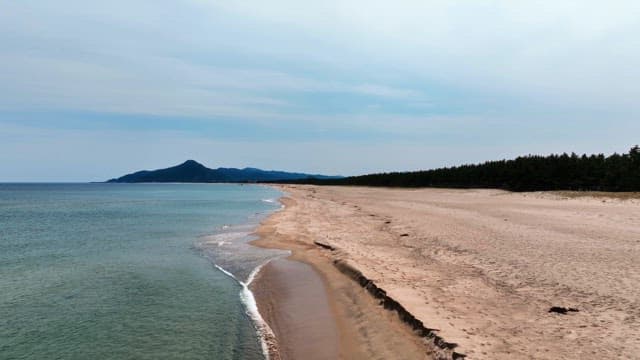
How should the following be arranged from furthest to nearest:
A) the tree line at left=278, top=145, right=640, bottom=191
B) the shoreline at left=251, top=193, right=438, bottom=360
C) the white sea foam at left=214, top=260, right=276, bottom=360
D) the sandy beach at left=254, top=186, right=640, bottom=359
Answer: the tree line at left=278, top=145, right=640, bottom=191
the white sea foam at left=214, top=260, right=276, bottom=360
the shoreline at left=251, top=193, right=438, bottom=360
the sandy beach at left=254, top=186, right=640, bottom=359

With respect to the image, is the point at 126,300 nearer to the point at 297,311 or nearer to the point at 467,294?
the point at 297,311

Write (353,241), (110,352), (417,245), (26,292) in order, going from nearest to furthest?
(110,352), (26,292), (417,245), (353,241)

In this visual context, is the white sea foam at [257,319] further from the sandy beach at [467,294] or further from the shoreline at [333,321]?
the sandy beach at [467,294]

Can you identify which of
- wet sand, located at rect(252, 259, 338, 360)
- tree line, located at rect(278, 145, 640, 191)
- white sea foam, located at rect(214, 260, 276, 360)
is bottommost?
white sea foam, located at rect(214, 260, 276, 360)

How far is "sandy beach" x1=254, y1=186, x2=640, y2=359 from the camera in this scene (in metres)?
9.60

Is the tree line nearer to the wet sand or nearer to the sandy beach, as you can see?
the sandy beach

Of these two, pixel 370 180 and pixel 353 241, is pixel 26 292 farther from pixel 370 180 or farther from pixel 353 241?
pixel 370 180

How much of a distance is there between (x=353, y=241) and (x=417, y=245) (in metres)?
4.11

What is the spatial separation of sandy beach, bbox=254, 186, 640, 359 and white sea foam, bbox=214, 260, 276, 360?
0.87 feet

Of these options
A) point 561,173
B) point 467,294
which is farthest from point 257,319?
point 561,173

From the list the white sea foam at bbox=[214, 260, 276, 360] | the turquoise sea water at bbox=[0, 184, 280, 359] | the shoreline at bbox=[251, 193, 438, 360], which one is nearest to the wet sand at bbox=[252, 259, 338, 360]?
the shoreline at bbox=[251, 193, 438, 360]

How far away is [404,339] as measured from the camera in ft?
34.3

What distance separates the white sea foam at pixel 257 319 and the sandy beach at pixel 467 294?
0.26 m

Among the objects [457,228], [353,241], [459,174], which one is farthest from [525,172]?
[353,241]
